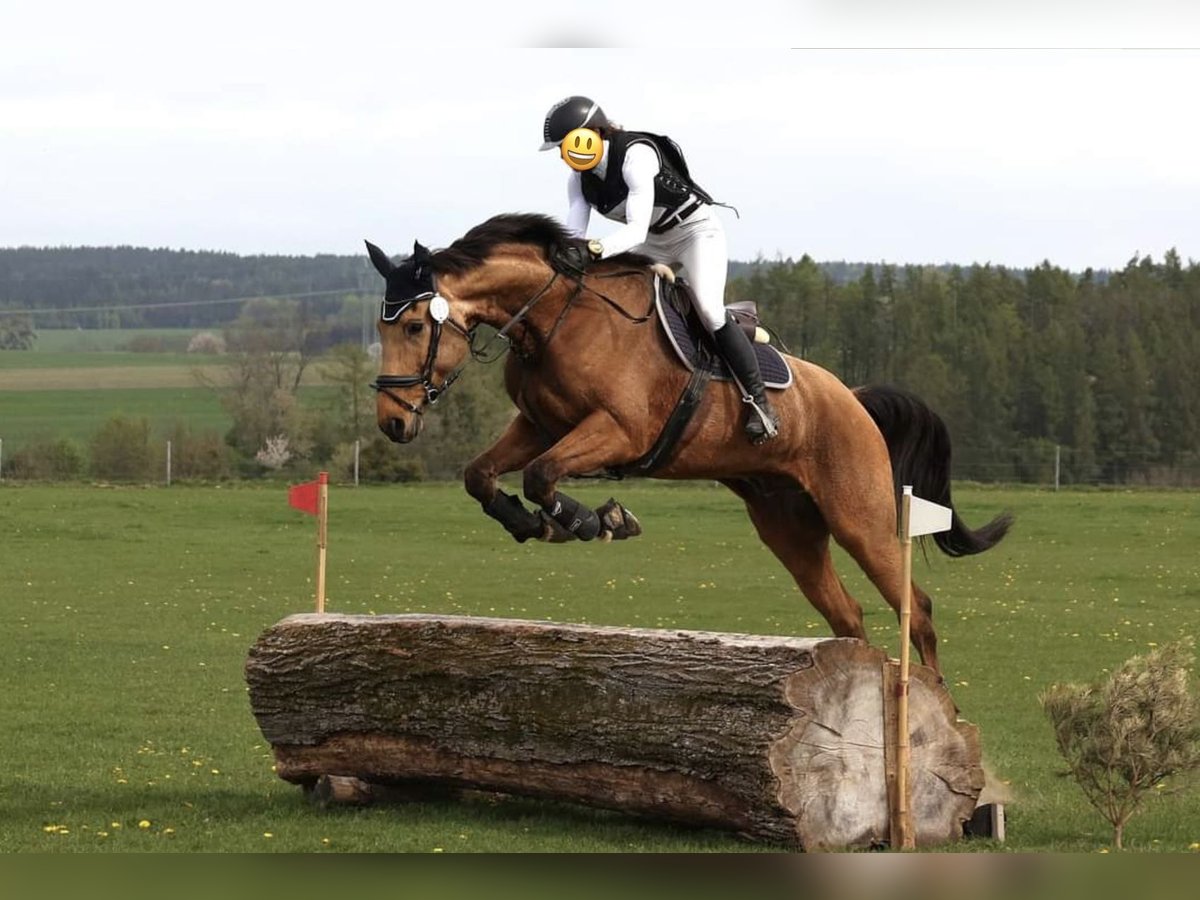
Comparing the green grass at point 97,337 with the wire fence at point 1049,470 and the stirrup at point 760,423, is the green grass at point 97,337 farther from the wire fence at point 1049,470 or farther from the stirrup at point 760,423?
the stirrup at point 760,423

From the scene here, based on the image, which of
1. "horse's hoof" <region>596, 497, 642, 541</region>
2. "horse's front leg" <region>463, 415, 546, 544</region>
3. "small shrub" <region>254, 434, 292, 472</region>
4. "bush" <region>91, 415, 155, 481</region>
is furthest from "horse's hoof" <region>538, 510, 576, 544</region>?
"small shrub" <region>254, 434, 292, 472</region>

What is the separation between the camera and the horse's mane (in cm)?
→ 757

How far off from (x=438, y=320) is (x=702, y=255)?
1.38 m

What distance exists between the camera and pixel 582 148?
7.37m

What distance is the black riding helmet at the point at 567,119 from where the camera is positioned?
7.38 m

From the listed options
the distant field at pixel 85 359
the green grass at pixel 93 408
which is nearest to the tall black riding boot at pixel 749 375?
the green grass at pixel 93 408

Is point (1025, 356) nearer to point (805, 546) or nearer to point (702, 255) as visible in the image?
point (805, 546)

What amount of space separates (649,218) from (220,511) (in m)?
23.8

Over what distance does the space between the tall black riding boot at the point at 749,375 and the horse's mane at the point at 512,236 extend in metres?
0.59

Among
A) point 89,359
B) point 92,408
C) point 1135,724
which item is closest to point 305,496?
point 1135,724

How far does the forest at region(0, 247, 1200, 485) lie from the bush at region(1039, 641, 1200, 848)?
31.4 metres

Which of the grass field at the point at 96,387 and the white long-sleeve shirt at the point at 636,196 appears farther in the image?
the grass field at the point at 96,387

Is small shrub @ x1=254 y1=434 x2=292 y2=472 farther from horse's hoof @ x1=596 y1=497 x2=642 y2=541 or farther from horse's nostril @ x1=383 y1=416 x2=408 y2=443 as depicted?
horse's nostril @ x1=383 y1=416 x2=408 y2=443

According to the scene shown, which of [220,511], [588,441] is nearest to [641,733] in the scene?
[588,441]
